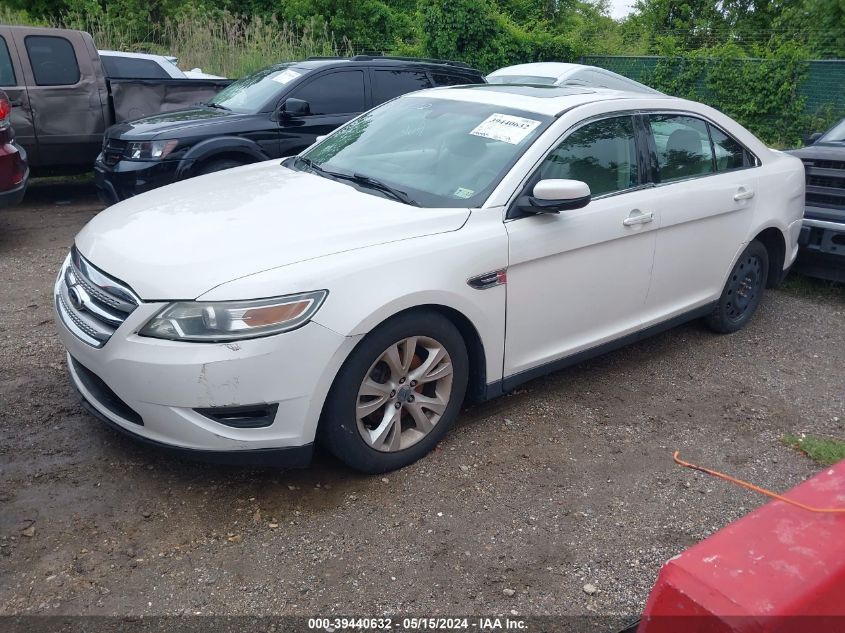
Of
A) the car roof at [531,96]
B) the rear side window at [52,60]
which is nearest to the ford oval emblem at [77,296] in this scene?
the car roof at [531,96]

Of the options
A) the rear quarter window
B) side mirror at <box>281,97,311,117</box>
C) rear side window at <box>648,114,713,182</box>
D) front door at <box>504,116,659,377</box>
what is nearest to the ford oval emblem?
front door at <box>504,116,659,377</box>

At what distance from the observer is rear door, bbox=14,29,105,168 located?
8.41 metres

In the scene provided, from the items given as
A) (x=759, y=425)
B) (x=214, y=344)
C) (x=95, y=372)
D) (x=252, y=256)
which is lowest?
(x=759, y=425)

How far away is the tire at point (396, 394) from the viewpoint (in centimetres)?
329

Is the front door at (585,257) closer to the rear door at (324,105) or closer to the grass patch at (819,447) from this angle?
the grass patch at (819,447)

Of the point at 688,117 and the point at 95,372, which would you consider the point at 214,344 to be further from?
the point at 688,117

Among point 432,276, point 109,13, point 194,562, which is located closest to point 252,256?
point 432,276

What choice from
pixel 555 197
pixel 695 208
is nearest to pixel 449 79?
pixel 695 208

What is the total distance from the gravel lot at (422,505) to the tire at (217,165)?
2731 mm

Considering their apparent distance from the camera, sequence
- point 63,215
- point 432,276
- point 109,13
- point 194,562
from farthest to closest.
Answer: point 109,13 < point 63,215 < point 432,276 < point 194,562

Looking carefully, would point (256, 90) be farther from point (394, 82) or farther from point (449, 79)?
point (449, 79)

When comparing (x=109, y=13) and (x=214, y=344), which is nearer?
(x=214, y=344)

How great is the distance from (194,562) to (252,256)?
1244 millimetres

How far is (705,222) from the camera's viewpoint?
15.8 ft
